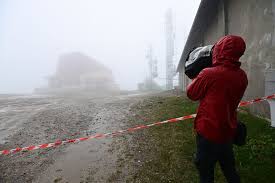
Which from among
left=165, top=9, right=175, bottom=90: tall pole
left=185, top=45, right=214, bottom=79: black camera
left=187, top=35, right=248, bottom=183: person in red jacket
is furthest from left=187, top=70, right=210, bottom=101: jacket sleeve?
left=165, top=9, right=175, bottom=90: tall pole

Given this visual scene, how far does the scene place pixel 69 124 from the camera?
6.89 metres

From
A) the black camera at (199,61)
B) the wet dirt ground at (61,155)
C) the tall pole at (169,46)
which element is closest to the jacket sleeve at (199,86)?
the black camera at (199,61)

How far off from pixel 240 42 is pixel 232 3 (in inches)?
264

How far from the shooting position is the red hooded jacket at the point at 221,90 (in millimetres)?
1857

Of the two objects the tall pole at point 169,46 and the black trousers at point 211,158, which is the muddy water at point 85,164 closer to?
the black trousers at point 211,158

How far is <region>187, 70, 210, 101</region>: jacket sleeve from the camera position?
188cm

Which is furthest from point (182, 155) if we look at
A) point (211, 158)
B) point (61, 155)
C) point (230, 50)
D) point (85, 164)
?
point (230, 50)

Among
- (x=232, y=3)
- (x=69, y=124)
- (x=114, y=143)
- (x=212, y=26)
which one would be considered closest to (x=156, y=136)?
(x=114, y=143)

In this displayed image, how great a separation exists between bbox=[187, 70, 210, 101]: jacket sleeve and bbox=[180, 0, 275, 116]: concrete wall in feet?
9.84

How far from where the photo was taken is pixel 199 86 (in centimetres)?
194

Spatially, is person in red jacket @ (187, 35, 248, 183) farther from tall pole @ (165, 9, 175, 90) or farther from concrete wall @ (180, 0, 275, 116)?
tall pole @ (165, 9, 175, 90)

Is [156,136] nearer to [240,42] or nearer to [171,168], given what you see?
[171,168]

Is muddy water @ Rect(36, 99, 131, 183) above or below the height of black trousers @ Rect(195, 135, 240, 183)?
below

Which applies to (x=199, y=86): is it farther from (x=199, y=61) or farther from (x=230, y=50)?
(x=230, y=50)
